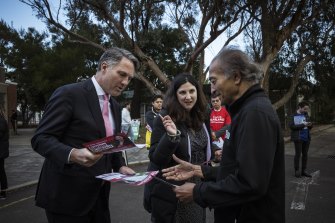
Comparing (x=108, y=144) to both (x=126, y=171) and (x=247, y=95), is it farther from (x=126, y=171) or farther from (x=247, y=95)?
(x=247, y=95)

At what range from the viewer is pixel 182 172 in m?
2.76

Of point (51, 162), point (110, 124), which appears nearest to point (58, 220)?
point (51, 162)

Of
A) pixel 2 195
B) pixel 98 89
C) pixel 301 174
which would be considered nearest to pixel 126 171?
pixel 98 89

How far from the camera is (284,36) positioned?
50.7 feet

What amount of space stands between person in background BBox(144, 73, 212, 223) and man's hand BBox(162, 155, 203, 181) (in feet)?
0.57

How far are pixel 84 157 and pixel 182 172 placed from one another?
2.85 ft

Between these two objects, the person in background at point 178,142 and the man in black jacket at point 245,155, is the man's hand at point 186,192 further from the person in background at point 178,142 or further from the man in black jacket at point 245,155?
the person in background at point 178,142

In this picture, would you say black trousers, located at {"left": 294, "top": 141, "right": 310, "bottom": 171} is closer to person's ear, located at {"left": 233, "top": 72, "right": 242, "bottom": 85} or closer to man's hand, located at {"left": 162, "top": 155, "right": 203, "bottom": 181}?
man's hand, located at {"left": 162, "top": 155, "right": 203, "bottom": 181}

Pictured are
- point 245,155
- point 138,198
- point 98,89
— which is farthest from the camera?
point 138,198

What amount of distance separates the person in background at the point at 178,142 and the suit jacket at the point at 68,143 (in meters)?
0.60

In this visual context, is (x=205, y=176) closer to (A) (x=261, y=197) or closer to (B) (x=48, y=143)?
(A) (x=261, y=197)

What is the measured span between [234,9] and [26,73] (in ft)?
79.9

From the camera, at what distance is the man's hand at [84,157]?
2174 mm

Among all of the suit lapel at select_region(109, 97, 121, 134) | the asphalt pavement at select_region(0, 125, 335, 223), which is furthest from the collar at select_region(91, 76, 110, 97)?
the asphalt pavement at select_region(0, 125, 335, 223)
